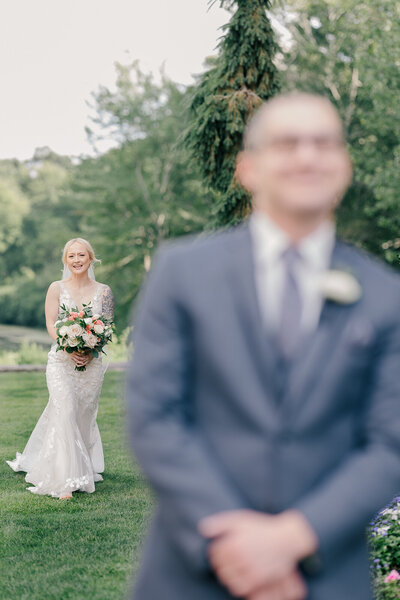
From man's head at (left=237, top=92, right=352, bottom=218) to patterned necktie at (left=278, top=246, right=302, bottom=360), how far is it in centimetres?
11

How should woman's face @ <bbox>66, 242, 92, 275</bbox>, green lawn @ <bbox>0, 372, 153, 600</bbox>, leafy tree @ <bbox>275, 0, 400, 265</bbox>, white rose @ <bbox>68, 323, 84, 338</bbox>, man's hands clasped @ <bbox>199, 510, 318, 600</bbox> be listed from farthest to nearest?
1. leafy tree @ <bbox>275, 0, 400, 265</bbox>
2. woman's face @ <bbox>66, 242, 92, 275</bbox>
3. white rose @ <bbox>68, 323, 84, 338</bbox>
4. green lawn @ <bbox>0, 372, 153, 600</bbox>
5. man's hands clasped @ <bbox>199, 510, 318, 600</bbox>

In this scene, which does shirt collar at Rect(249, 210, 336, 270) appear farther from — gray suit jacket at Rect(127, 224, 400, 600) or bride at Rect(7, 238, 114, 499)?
bride at Rect(7, 238, 114, 499)

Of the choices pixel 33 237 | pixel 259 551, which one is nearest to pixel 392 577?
pixel 259 551

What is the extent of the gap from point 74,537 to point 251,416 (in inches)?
213

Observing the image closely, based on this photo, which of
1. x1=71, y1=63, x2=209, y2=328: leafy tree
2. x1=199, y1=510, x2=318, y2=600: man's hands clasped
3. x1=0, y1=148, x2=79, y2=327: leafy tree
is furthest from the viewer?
x1=0, y1=148, x2=79, y2=327: leafy tree

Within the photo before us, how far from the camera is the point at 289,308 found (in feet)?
6.07

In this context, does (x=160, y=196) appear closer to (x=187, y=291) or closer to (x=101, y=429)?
(x=101, y=429)

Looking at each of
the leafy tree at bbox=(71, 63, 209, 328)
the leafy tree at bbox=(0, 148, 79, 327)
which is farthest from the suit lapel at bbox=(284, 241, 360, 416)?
the leafy tree at bbox=(0, 148, 79, 327)

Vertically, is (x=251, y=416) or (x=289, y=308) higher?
(x=289, y=308)

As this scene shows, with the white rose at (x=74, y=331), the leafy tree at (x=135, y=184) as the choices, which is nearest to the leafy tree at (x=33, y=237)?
the leafy tree at (x=135, y=184)

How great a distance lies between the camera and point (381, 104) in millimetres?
26906

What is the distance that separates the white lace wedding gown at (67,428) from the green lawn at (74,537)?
0.18 metres

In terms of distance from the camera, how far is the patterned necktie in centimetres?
184

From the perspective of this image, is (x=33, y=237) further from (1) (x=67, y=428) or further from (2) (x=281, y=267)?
(2) (x=281, y=267)
